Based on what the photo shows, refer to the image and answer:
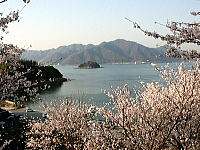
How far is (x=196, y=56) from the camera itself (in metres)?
5.02

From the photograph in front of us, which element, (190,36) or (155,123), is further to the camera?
(155,123)

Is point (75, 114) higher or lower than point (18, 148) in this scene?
higher

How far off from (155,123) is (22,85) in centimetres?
549

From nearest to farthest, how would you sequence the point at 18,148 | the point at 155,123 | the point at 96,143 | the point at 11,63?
1. the point at 11,63
2. the point at 155,123
3. the point at 96,143
4. the point at 18,148

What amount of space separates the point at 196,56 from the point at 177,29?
1.91 ft

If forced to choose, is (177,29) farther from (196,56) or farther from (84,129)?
(84,129)

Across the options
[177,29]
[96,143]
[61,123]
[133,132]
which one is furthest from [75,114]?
[177,29]

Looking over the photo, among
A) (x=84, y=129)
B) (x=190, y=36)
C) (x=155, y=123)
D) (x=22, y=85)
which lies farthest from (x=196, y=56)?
(x=84, y=129)

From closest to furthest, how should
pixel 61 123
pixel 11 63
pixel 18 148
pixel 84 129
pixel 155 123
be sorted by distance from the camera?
pixel 11 63
pixel 155 123
pixel 84 129
pixel 61 123
pixel 18 148

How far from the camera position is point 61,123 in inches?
614

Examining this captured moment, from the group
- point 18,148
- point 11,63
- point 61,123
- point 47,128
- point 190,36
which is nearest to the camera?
point 190,36

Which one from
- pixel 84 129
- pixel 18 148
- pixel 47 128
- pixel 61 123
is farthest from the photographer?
pixel 18 148

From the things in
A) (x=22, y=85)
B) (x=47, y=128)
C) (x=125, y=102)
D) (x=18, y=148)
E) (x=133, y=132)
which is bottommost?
(x=18, y=148)

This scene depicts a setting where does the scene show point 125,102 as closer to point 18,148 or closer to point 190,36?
point 190,36
